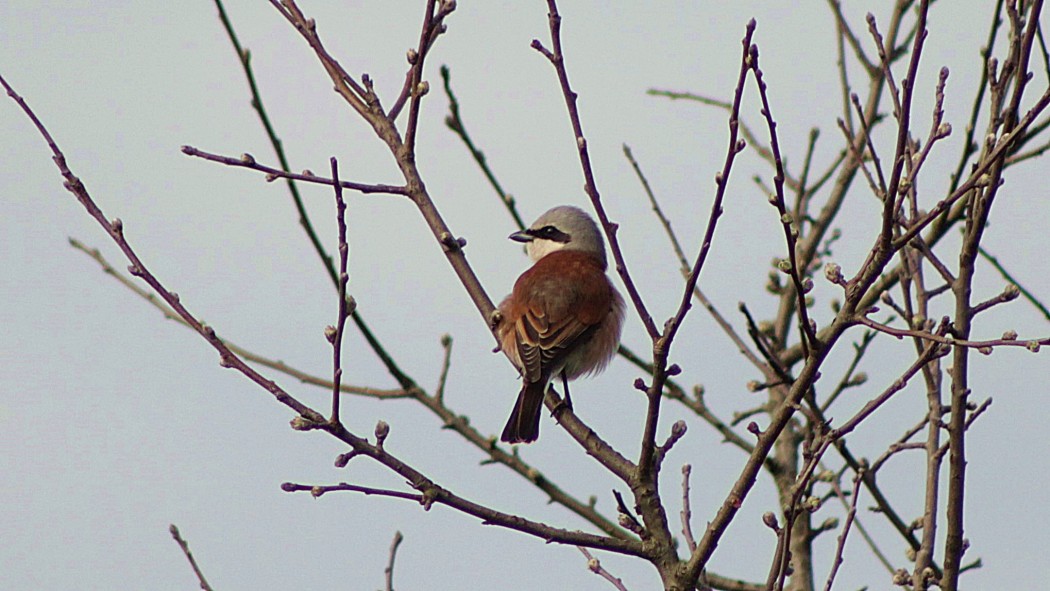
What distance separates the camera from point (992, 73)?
13.3ft

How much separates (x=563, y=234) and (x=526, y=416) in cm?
219

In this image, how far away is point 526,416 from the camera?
575 cm

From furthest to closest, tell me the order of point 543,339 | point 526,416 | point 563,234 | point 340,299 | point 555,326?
point 563,234 → point 555,326 → point 543,339 → point 526,416 → point 340,299

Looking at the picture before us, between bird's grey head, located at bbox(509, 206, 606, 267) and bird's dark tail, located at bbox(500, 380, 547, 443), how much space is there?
1.90 metres

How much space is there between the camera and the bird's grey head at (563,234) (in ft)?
25.2

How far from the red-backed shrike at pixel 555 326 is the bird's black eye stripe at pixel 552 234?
22cm

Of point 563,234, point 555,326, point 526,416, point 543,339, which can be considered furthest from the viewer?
point 563,234

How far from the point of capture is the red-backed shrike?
587 centimetres

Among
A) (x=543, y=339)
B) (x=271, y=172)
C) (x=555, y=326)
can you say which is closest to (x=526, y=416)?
(x=543, y=339)

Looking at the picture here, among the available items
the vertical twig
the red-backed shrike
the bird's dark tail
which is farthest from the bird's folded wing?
the vertical twig

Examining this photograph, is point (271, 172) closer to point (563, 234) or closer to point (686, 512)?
point (686, 512)

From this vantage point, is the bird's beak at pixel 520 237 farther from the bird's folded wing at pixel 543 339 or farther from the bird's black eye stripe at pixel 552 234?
the bird's folded wing at pixel 543 339

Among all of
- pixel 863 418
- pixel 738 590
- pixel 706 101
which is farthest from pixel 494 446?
pixel 706 101

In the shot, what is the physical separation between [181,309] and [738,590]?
322 centimetres
